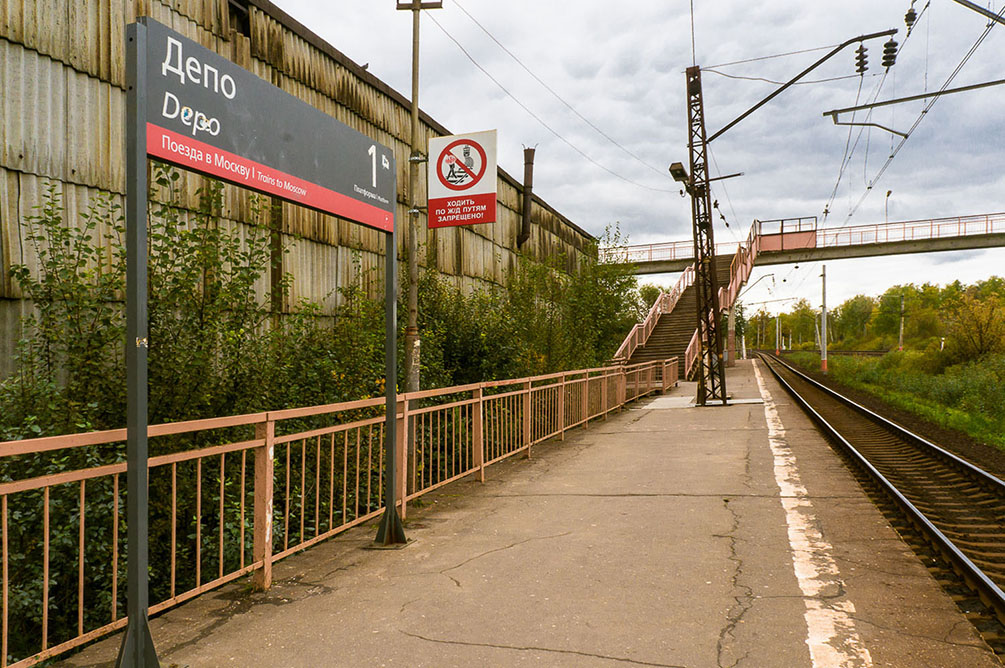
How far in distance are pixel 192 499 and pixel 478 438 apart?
11.2 ft

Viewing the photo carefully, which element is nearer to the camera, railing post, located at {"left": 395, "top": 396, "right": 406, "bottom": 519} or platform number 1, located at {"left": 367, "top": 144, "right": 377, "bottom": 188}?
platform number 1, located at {"left": 367, "top": 144, "right": 377, "bottom": 188}

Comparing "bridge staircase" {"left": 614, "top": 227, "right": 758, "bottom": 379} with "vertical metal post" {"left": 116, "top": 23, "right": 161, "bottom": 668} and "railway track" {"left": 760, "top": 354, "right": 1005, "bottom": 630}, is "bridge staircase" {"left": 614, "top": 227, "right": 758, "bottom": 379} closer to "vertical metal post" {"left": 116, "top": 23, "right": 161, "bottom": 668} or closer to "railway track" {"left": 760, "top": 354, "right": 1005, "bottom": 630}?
"railway track" {"left": 760, "top": 354, "right": 1005, "bottom": 630}

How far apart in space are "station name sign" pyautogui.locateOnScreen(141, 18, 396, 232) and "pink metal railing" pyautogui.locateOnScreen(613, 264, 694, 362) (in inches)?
848

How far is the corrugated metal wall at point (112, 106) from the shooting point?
19.4 ft

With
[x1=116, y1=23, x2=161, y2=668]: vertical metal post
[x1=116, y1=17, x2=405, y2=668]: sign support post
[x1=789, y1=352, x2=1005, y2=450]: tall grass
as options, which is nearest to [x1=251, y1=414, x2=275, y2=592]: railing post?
[x1=116, y1=17, x2=405, y2=668]: sign support post

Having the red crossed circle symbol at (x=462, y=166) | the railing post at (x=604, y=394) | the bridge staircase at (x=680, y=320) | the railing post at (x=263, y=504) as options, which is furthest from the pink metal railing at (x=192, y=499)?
the bridge staircase at (x=680, y=320)

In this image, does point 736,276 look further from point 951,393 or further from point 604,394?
point 604,394

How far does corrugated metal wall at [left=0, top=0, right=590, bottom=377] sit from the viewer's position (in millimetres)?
5906

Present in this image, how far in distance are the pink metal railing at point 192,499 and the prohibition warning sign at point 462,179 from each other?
2096 mm

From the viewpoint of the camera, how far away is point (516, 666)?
328cm

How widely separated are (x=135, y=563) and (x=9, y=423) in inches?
103

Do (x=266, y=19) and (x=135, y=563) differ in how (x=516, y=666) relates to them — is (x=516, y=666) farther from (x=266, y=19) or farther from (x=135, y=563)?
(x=266, y=19)

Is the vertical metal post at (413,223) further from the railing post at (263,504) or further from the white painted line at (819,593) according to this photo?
the white painted line at (819,593)

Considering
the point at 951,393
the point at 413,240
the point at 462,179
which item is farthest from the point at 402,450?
the point at 951,393
